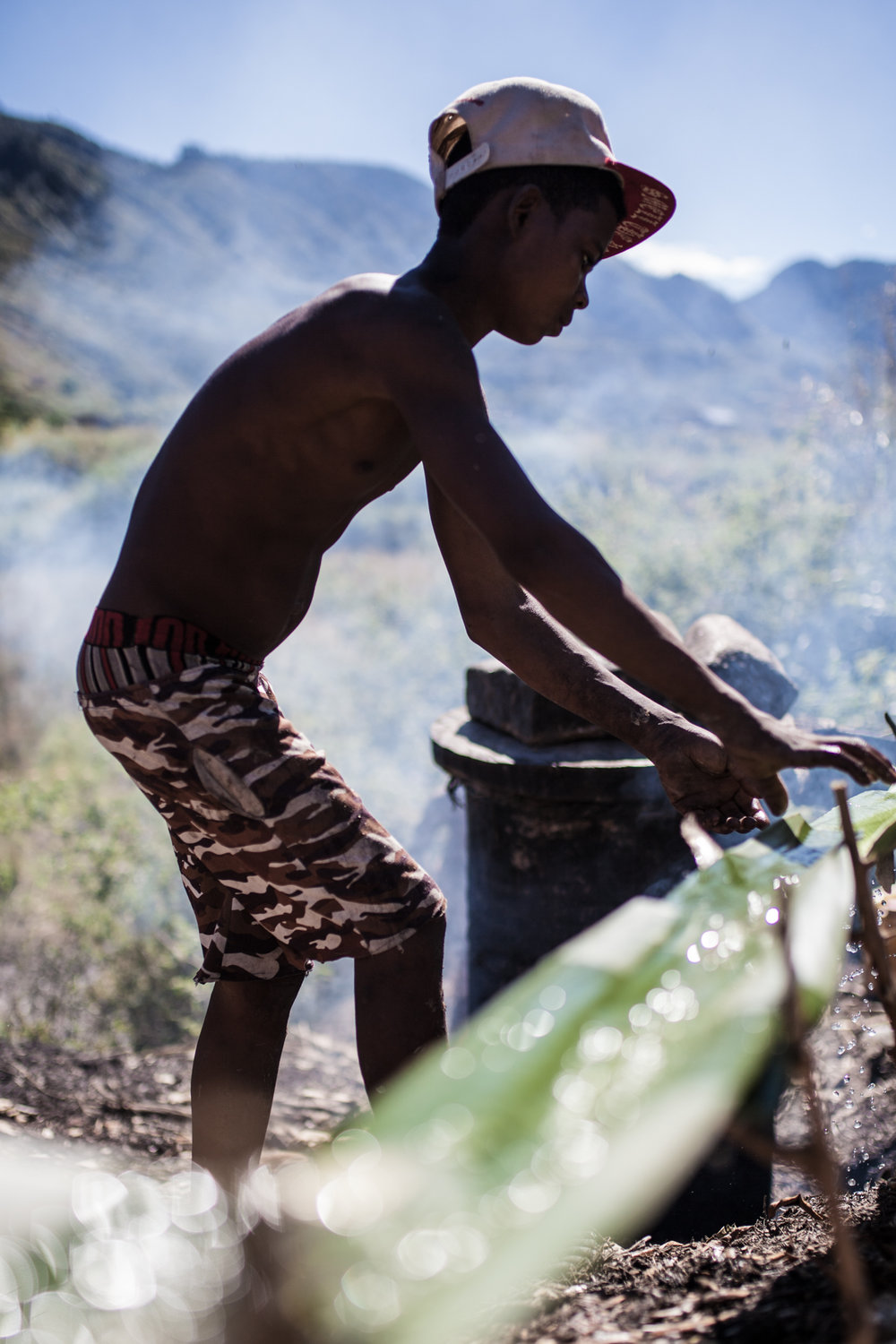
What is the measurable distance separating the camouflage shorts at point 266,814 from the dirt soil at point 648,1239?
2.25 feet

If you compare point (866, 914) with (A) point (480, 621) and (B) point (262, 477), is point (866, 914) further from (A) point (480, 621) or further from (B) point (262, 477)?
(B) point (262, 477)

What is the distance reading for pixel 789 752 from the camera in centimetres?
124

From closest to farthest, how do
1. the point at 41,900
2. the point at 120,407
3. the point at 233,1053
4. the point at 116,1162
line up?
1. the point at 233,1053
2. the point at 116,1162
3. the point at 41,900
4. the point at 120,407

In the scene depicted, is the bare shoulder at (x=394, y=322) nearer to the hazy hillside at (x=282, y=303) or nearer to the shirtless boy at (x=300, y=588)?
the shirtless boy at (x=300, y=588)

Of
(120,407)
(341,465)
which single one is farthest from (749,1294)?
(120,407)

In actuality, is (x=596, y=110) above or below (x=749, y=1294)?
above

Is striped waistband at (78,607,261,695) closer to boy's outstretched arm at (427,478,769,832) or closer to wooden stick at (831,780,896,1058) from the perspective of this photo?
boy's outstretched arm at (427,478,769,832)

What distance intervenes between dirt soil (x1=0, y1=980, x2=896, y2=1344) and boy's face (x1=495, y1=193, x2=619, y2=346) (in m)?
1.47

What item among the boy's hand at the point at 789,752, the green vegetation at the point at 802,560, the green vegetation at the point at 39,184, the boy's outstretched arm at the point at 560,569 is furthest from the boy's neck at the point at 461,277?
the green vegetation at the point at 39,184

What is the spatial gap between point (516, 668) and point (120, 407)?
58.6 feet

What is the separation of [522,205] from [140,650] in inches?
42.0

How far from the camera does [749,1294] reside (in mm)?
1448

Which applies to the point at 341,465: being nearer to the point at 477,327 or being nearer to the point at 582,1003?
the point at 477,327

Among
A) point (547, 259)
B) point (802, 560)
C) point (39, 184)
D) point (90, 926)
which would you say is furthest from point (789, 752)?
point (39, 184)
